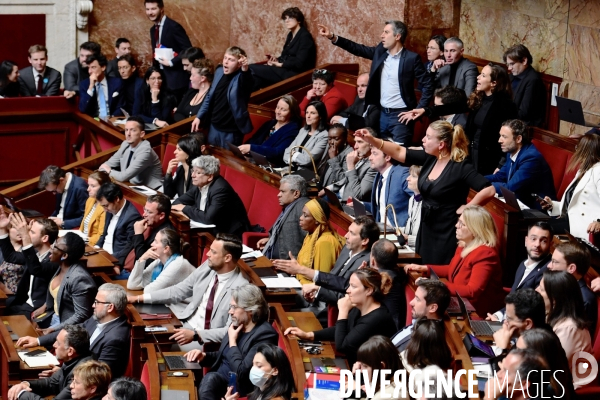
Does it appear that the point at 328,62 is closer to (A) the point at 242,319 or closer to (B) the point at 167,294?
(B) the point at 167,294

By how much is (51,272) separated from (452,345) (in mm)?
2597

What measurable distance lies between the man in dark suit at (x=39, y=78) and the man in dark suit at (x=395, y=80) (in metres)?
2.68

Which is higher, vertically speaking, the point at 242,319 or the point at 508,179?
the point at 508,179

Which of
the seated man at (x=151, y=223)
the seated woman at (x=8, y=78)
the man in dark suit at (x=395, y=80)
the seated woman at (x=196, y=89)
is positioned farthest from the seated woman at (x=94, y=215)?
the seated woman at (x=8, y=78)

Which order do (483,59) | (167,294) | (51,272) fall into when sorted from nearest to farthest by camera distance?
(167,294) < (51,272) < (483,59)

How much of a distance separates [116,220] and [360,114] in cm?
201

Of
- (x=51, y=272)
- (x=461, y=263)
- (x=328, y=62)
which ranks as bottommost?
(x=51, y=272)

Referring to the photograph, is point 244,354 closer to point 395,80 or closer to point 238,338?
point 238,338

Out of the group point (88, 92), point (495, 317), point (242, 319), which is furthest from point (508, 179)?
point (88, 92)

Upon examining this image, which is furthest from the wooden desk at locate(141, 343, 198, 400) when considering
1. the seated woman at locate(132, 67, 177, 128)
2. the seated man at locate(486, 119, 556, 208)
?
the seated woman at locate(132, 67, 177, 128)

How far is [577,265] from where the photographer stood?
4.17 m

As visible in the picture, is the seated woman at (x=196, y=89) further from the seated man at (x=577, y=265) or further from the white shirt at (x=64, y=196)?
the seated man at (x=577, y=265)

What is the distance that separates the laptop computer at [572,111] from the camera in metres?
6.19

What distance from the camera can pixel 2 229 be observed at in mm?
5980
